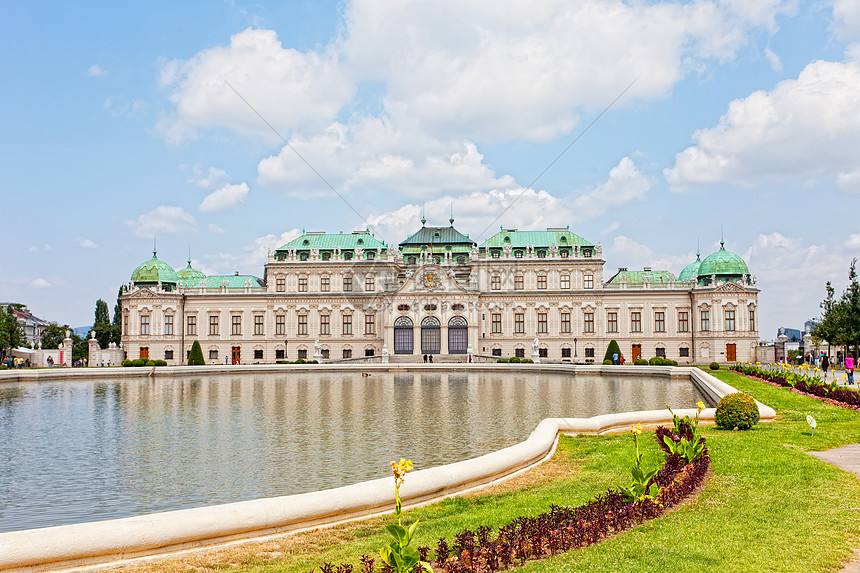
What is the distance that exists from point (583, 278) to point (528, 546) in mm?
75312

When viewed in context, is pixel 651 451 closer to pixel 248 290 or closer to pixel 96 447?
pixel 96 447

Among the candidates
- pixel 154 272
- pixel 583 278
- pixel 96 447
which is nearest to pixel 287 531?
pixel 96 447

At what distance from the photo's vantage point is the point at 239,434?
25.0 m

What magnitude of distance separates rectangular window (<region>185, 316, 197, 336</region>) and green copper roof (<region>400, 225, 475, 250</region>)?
2762 cm

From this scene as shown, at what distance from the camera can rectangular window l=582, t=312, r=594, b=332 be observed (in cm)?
8225

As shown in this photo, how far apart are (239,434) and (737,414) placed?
54.4ft

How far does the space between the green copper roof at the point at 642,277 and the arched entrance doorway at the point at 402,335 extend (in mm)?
24631

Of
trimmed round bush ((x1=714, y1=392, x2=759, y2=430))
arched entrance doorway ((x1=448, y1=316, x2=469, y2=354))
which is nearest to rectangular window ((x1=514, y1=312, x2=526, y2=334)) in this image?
arched entrance doorway ((x1=448, y1=316, x2=469, y2=354))

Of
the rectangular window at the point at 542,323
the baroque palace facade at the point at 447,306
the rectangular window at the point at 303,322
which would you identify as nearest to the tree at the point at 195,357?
the baroque palace facade at the point at 447,306

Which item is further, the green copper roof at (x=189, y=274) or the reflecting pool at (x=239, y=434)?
the green copper roof at (x=189, y=274)

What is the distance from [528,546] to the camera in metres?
9.22

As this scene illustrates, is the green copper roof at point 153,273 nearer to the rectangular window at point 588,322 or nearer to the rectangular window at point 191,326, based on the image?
the rectangular window at point 191,326

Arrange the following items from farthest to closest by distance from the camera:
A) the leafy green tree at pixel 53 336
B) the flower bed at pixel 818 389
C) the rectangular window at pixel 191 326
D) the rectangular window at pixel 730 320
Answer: the leafy green tree at pixel 53 336 → the rectangular window at pixel 191 326 → the rectangular window at pixel 730 320 → the flower bed at pixel 818 389

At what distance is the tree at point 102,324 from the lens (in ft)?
342
